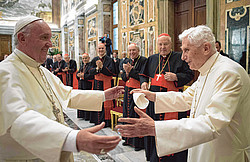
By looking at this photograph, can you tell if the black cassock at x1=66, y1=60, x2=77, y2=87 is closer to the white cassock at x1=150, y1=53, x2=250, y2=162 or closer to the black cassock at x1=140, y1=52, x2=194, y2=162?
the black cassock at x1=140, y1=52, x2=194, y2=162

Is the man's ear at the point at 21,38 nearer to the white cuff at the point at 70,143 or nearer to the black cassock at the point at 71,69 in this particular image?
the white cuff at the point at 70,143

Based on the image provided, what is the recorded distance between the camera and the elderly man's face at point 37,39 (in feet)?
5.54

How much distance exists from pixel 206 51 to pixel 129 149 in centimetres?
304

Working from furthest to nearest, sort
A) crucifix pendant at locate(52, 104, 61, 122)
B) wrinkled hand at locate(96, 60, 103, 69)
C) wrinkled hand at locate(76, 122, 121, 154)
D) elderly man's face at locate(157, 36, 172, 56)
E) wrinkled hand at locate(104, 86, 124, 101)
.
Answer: wrinkled hand at locate(96, 60, 103, 69), elderly man's face at locate(157, 36, 172, 56), wrinkled hand at locate(104, 86, 124, 101), crucifix pendant at locate(52, 104, 61, 122), wrinkled hand at locate(76, 122, 121, 154)

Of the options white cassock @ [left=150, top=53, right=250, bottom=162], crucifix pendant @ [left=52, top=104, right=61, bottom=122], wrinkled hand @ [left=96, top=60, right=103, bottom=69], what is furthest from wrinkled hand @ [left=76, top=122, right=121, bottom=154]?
wrinkled hand @ [left=96, top=60, right=103, bottom=69]

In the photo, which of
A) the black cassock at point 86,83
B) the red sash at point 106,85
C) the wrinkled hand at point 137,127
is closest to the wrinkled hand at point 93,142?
the wrinkled hand at point 137,127

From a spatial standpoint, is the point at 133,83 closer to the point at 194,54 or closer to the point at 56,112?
the point at 194,54

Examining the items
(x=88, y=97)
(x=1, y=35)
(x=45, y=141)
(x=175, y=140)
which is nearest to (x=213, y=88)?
(x=175, y=140)

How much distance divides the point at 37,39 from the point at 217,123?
1452mm

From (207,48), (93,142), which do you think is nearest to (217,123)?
(207,48)

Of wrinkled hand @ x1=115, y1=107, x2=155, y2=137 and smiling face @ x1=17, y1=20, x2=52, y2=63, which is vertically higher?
smiling face @ x1=17, y1=20, x2=52, y2=63

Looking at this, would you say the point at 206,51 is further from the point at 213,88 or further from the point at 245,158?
the point at 245,158

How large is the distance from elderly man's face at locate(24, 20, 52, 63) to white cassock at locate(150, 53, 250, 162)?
1040 millimetres

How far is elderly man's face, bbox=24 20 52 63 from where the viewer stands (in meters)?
1.69
